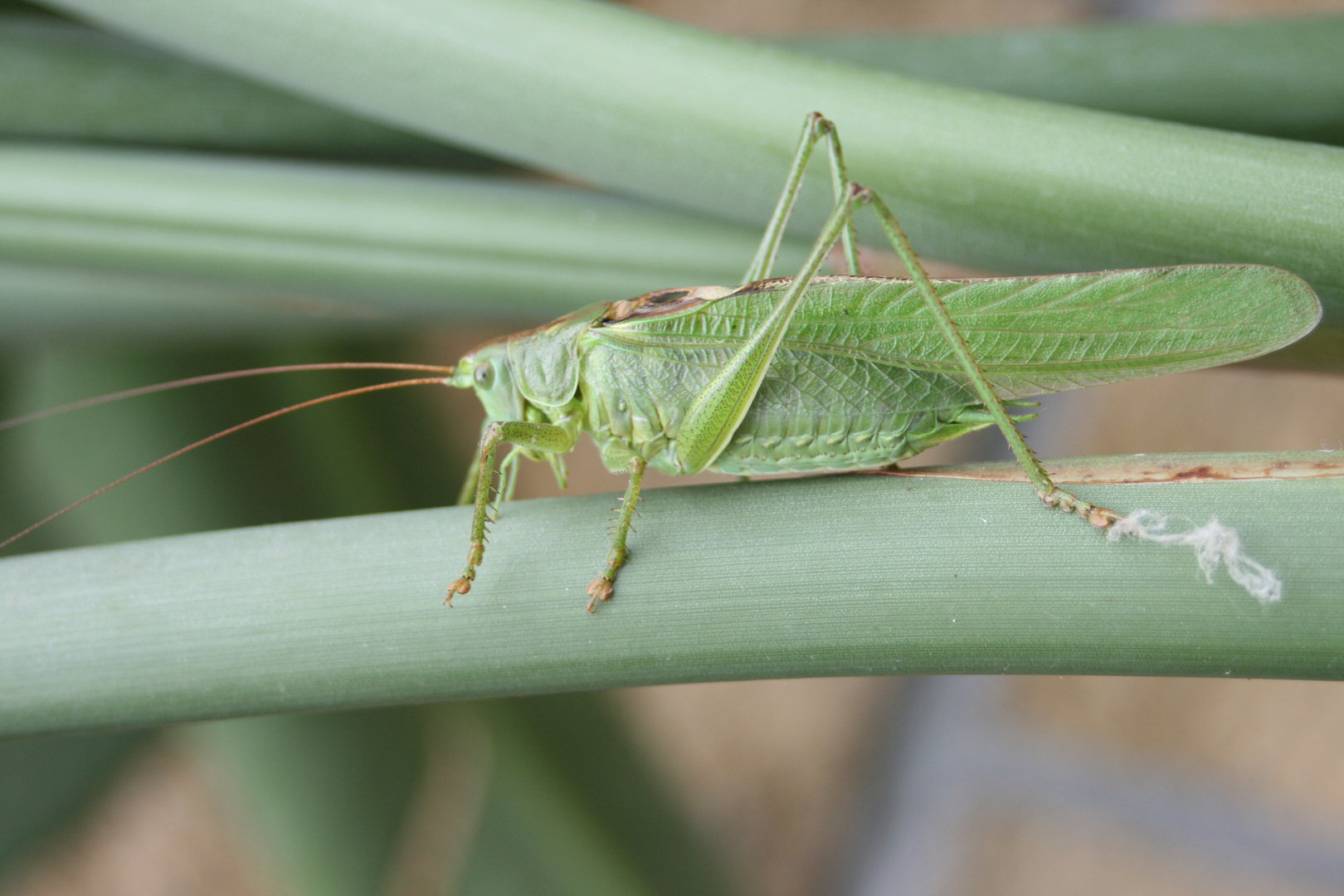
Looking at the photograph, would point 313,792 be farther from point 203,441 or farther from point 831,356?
point 831,356

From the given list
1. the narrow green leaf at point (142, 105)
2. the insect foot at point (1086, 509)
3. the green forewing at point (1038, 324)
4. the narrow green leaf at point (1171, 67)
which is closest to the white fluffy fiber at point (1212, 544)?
the insect foot at point (1086, 509)

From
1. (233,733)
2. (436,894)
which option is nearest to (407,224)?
(233,733)

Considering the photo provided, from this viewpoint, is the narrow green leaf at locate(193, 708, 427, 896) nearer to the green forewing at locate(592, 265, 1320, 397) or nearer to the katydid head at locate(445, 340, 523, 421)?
the katydid head at locate(445, 340, 523, 421)

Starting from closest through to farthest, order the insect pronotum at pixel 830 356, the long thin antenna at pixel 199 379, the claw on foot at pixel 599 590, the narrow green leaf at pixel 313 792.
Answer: the claw on foot at pixel 599 590, the insect pronotum at pixel 830 356, the long thin antenna at pixel 199 379, the narrow green leaf at pixel 313 792

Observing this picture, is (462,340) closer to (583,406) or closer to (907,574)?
(583,406)

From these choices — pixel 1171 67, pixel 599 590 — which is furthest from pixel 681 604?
pixel 1171 67

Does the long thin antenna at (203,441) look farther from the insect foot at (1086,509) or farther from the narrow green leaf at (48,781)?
the insect foot at (1086,509)

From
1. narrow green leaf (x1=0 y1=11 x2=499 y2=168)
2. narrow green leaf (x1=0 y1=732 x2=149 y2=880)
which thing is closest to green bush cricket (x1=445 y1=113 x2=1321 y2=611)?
narrow green leaf (x1=0 y1=11 x2=499 y2=168)
